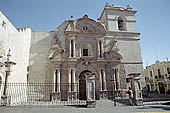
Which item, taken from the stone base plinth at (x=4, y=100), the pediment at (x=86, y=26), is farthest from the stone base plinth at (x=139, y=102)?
the stone base plinth at (x=4, y=100)

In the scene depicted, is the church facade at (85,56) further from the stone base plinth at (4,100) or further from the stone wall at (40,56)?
the stone base plinth at (4,100)

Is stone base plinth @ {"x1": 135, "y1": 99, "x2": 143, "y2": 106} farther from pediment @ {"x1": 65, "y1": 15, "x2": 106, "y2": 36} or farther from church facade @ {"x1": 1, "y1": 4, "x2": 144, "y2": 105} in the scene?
pediment @ {"x1": 65, "y1": 15, "x2": 106, "y2": 36}

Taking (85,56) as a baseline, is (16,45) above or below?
above

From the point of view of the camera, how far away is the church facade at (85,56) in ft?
45.0

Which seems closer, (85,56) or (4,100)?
(4,100)

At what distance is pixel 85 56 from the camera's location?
1454cm

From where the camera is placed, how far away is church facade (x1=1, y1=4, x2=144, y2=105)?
45.0 ft

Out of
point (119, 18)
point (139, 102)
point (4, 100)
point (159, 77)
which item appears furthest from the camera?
point (159, 77)

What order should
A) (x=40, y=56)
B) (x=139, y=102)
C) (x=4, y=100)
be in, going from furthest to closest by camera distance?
(x=40, y=56)
(x=139, y=102)
(x=4, y=100)

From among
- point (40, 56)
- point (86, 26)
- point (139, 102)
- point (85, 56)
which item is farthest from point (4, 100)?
point (86, 26)

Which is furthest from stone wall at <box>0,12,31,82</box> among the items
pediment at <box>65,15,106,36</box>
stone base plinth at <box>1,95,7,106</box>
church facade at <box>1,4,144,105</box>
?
pediment at <box>65,15,106,36</box>

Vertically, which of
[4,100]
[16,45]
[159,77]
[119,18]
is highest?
[119,18]

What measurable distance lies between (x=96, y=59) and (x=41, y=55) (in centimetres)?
702

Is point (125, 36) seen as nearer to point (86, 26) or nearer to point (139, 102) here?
point (86, 26)
